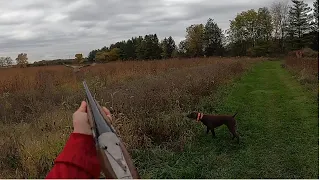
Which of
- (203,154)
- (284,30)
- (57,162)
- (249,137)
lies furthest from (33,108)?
(284,30)

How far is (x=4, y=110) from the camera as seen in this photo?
25.4ft

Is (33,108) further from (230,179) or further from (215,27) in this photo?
(215,27)

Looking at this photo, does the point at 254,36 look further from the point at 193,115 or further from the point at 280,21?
the point at 193,115

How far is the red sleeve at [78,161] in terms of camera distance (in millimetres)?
1095

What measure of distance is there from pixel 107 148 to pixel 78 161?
11cm

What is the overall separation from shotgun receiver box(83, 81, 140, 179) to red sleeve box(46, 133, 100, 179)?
4 cm

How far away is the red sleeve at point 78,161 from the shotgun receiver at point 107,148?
4 cm

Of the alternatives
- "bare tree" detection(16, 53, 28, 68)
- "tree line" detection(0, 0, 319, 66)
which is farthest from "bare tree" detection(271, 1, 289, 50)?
"bare tree" detection(16, 53, 28, 68)

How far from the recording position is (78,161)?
3.60 ft

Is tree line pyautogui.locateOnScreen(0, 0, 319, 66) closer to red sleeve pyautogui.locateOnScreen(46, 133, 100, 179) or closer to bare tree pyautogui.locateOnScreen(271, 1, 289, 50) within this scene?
bare tree pyautogui.locateOnScreen(271, 1, 289, 50)

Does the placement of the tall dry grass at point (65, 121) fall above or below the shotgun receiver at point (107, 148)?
below

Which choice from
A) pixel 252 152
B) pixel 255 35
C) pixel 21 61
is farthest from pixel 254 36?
pixel 252 152

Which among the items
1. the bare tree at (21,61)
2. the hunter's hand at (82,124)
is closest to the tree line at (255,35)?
the bare tree at (21,61)

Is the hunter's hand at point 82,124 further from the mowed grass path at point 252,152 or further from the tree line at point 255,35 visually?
the tree line at point 255,35
